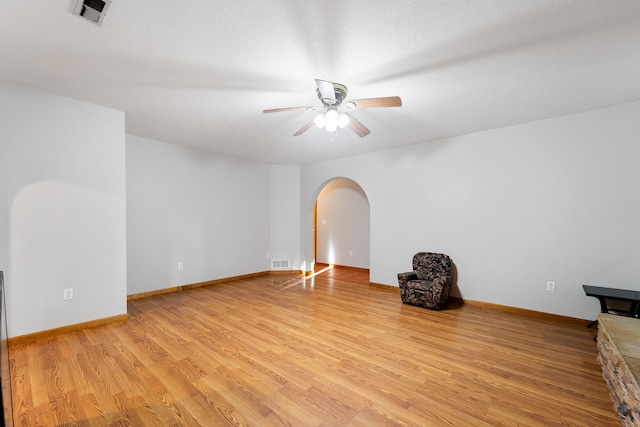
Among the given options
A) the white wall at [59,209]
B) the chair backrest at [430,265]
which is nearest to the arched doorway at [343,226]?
the chair backrest at [430,265]

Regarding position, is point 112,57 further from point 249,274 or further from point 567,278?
point 567,278

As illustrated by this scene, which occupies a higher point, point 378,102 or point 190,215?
point 378,102

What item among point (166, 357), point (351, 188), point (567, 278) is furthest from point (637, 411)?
point (351, 188)

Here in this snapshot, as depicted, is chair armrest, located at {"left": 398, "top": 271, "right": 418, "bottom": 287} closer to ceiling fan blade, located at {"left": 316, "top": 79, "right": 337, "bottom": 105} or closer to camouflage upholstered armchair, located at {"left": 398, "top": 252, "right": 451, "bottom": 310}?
camouflage upholstered armchair, located at {"left": 398, "top": 252, "right": 451, "bottom": 310}

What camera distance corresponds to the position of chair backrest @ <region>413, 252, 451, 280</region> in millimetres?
4273

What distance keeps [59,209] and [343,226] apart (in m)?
5.69

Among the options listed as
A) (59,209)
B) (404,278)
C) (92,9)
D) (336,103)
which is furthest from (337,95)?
(59,209)

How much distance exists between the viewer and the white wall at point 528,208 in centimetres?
316

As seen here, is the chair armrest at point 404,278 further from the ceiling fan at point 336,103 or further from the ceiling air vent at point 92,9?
the ceiling air vent at point 92,9

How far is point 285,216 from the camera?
6.45m

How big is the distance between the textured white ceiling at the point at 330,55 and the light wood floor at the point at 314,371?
2.61 metres

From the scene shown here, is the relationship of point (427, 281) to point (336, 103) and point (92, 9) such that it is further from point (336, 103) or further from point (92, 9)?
point (92, 9)

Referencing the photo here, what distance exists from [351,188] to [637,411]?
19.9 feet

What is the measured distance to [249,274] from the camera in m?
5.96
